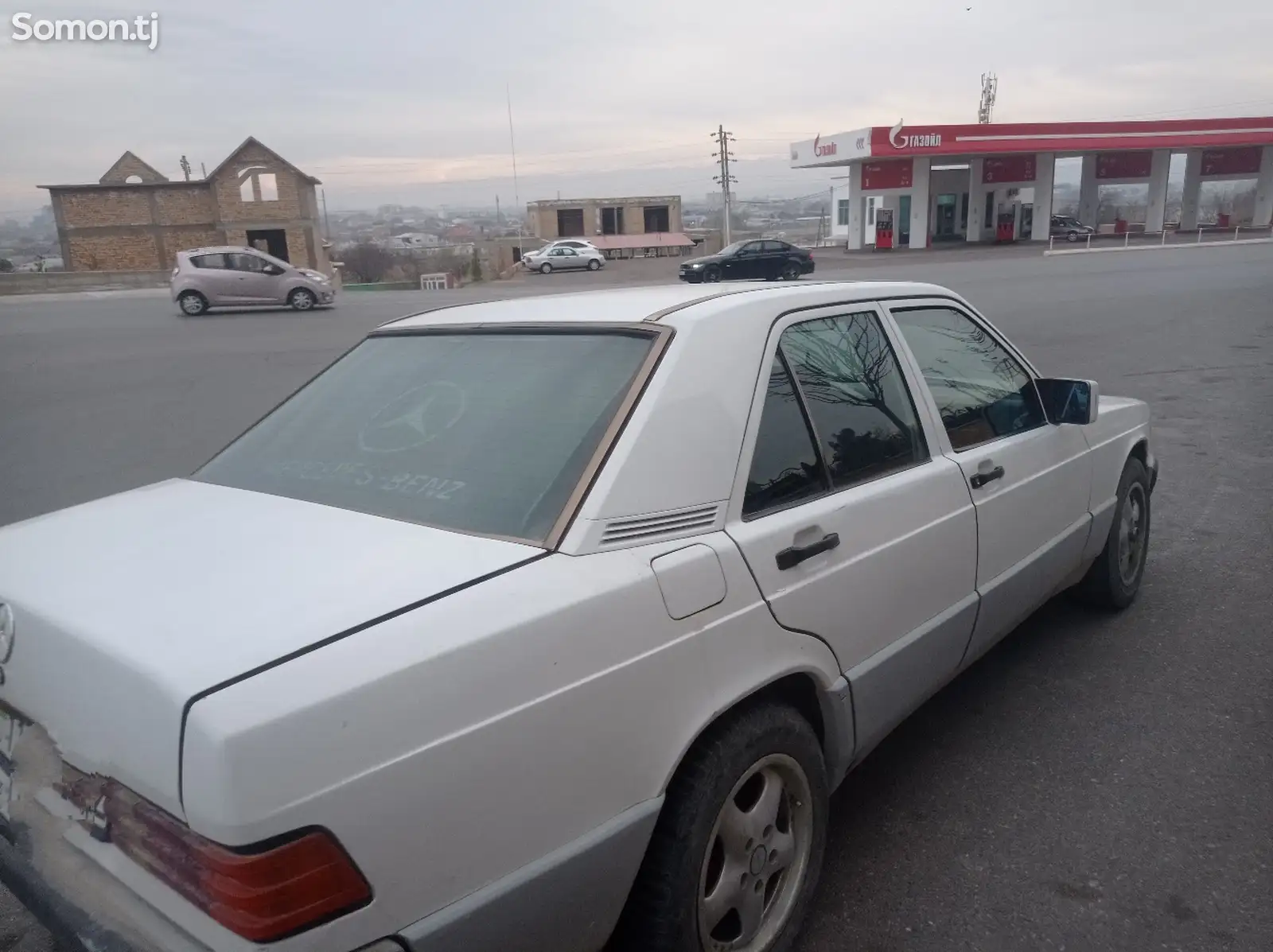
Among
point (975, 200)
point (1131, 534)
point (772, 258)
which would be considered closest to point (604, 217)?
point (975, 200)

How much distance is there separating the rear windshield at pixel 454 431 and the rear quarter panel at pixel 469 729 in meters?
0.29

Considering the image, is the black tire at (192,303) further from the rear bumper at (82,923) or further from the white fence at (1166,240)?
the white fence at (1166,240)

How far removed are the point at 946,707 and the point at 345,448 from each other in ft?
8.40

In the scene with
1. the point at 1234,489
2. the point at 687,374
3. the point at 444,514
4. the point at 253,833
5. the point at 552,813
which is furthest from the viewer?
the point at 1234,489

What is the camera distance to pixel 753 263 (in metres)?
32.7

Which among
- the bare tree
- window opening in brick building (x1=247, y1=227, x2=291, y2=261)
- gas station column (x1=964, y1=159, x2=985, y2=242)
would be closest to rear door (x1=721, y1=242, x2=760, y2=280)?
gas station column (x1=964, y1=159, x2=985, y2=242)

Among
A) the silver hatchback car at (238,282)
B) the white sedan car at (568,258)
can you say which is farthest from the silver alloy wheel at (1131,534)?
the white sedan car at (568,258)

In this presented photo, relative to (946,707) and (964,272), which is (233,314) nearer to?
(964,272)

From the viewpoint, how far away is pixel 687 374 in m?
2.42

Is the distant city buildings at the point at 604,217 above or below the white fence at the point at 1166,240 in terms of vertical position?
above

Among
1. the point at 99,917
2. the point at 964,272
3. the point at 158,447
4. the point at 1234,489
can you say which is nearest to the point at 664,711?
the point at 99,917

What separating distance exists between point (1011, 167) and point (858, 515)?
51.7 meters

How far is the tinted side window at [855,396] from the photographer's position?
2.80 metres

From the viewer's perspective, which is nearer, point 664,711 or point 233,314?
point 664,711
